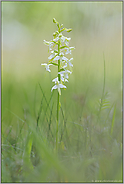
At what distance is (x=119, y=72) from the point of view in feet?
6.11

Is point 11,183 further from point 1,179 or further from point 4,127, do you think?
point 4,127

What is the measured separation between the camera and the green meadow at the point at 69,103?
78 centimetres

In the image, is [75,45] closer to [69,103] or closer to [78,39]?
[78,39]

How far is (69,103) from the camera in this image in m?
1.75

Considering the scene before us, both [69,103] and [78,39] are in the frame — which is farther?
[78,39]

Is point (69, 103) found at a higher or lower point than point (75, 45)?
lower

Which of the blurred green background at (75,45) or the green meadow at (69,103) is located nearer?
the green meadow at (69,103)

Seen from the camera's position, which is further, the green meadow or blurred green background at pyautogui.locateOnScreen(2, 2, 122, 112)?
blurred green background at pyautogui.locateOnScreen(2, 2, 122, 112)

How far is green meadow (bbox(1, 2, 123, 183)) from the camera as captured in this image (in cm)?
78

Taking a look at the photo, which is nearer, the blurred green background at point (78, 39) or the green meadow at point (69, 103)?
the green meadow at point (69, 103)

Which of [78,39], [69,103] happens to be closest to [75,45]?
[78,39]

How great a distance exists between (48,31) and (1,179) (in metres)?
3.00

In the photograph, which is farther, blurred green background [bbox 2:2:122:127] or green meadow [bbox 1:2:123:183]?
blurred green background [bbox 2:2:122:127]

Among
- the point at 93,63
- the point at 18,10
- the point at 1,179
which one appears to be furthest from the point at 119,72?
the point at 18,10
